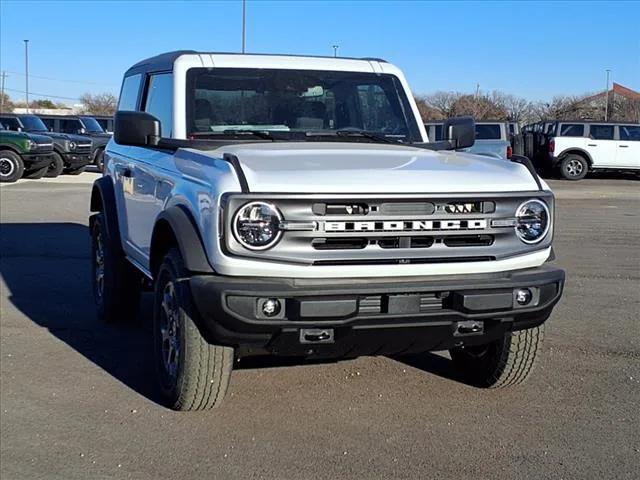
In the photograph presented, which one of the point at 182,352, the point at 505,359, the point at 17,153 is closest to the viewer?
the point at 182,352

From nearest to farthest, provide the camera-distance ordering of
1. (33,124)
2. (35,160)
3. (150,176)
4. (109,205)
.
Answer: (150,176) < (109,205) < (35,160) < (33,124)

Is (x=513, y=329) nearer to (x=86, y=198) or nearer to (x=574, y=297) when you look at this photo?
(x=574, y=297)

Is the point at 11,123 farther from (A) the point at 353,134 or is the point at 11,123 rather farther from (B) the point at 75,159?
(A) the point at 353,134

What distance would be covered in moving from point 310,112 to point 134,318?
2.53m

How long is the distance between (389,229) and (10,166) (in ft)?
62.1

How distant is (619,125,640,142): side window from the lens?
26.4m

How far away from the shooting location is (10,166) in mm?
20891

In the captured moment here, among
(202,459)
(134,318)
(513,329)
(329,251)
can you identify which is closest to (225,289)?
Answer: (329,251)

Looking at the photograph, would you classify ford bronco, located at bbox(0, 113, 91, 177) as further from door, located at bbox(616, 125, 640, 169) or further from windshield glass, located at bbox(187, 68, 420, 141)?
windshield glass, located at bbox(187, 68, 420, 141)

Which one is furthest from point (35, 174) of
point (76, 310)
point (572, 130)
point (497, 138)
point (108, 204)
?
point (108, 204)

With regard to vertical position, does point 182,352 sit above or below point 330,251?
below

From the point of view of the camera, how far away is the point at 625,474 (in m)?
3.88

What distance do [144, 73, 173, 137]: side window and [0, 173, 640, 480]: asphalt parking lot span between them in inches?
64.5

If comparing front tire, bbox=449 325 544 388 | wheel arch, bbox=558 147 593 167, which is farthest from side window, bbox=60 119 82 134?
front tire, bbox=449 325 544 388
